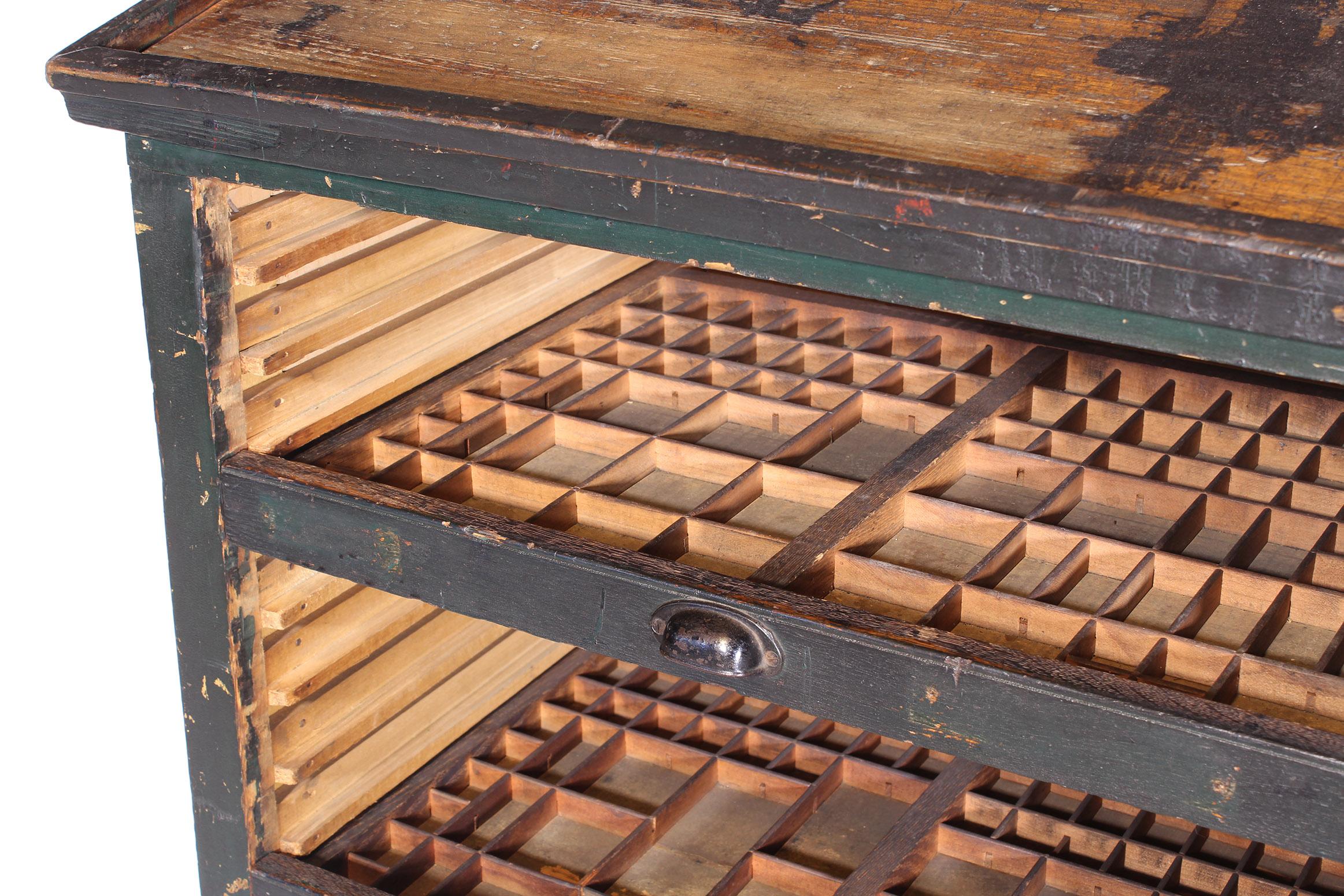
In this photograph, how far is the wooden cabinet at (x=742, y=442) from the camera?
1.30 m

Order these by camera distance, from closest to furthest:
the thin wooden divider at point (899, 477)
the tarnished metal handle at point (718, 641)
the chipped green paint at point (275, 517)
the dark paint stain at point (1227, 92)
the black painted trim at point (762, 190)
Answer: the black painted trim at point (762, 190)
the dark paint stain at point (1227, 92)
the tarnished metal handle at point (718, 641)
the thin wooden divider at point (899, 477)
the chipped green paint at point (275, 517)

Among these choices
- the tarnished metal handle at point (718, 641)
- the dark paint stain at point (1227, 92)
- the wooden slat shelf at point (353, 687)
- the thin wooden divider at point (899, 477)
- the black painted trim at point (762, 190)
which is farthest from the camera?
the wooden slat shelf at point (353, 687)

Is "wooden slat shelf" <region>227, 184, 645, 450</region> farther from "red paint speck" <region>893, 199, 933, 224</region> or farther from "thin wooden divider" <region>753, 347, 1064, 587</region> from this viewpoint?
"red paint speck" <region>893, 199, 933, 224</region>

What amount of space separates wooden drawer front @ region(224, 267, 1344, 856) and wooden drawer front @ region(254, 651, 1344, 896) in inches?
16.3

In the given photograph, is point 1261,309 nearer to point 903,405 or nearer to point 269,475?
point 903,405

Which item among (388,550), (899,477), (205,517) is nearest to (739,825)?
(899,477)

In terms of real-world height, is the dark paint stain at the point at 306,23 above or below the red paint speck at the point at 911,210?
above

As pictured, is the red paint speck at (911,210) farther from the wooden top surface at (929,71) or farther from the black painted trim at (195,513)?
the black painted trim at (195,513)

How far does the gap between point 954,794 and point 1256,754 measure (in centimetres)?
79

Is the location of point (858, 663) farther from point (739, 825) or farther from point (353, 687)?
point (353, 687)

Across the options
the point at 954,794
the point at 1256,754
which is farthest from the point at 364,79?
the point at 954,794

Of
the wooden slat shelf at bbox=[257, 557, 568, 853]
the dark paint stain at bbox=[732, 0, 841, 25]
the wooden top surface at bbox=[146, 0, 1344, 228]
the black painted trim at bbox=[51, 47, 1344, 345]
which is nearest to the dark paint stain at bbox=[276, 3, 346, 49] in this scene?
the wooden top surface at bbox=[146, 0, 1344, 228]

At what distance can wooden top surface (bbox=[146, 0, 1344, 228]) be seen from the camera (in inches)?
51.0

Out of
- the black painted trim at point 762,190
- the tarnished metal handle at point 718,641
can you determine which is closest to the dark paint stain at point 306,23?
the black painted trim at point 762,190
